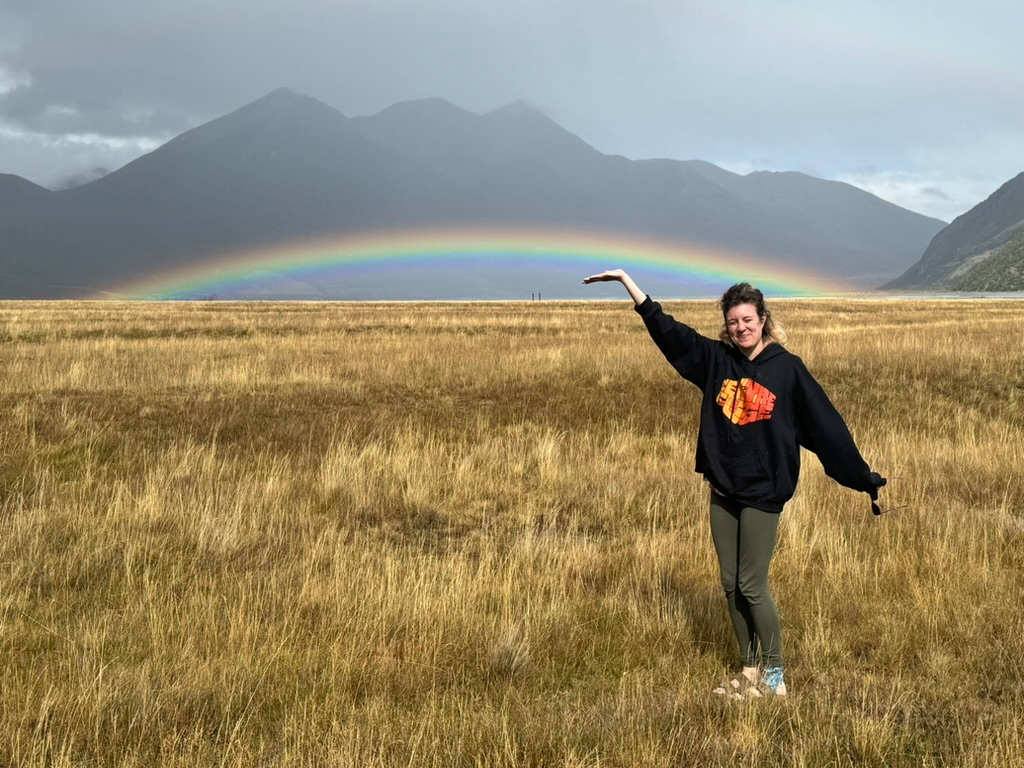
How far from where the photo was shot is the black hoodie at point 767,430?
11.7 ft

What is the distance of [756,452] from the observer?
142 inches

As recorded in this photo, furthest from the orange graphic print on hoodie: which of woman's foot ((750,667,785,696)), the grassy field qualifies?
the grassy field

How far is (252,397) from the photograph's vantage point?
1384cm

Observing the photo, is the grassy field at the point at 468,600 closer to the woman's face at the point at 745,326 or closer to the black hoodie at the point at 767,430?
the black hoodie at the point at 767,430

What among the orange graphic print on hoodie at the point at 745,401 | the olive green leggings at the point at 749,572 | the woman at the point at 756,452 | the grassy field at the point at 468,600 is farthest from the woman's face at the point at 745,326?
the grassy field at the point at 468,600

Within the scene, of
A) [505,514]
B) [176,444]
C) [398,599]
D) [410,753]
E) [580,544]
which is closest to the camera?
[410,753]

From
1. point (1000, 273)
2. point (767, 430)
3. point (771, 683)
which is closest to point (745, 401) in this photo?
point (767, 430)

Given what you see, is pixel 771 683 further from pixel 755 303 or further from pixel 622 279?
pixel 622 279

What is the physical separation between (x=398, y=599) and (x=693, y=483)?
15.3ft

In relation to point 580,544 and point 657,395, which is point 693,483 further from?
point 657,395

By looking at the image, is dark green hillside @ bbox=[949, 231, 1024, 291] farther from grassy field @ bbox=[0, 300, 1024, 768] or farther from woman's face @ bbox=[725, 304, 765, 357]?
woman's face @ bbox=[725, 304, 765, 357]

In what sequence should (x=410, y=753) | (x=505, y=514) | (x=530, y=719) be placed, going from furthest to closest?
(x=505, y=514), (x=530, y=719), (x=410, y=753)

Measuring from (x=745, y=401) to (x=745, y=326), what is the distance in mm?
380

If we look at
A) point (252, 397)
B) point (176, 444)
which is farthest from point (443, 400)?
point (176, 444)
